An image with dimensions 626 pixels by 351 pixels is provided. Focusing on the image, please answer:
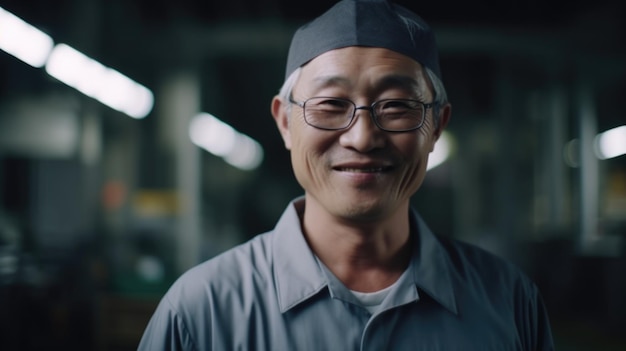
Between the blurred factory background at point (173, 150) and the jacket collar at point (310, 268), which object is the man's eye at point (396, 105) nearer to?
the jacket collar at point (310, 268)

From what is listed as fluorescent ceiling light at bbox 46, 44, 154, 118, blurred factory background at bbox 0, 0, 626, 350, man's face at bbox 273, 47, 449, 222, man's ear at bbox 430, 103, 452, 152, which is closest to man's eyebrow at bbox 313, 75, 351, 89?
man's face at bbox 273, 47, 449, 222

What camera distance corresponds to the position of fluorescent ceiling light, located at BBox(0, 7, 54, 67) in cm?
380

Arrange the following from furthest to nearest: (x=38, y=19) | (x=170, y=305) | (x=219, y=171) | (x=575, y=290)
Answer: (x=219, y=171) → (x=575, y=290) → (x=38, y=19) → (x=170, y=305)

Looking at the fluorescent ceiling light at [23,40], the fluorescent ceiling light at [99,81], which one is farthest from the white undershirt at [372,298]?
the fluorescent ceiling light at [99,81]

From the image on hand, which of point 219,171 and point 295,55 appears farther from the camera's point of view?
point 219,171

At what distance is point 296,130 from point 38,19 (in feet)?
13.2

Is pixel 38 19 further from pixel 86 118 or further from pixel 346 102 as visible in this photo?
pixel 346 102

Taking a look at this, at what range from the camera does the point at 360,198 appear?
1.20 meters

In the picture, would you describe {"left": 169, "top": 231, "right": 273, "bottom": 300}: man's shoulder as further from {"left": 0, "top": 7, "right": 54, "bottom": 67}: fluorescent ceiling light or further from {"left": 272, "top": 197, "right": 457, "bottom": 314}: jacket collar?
{"left": 0, "top": 7, "right": 54, "bottom": 67}: fluorescent ceiling light

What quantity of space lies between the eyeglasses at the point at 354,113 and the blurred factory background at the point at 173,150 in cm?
370

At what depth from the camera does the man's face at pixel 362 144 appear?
1.19 m

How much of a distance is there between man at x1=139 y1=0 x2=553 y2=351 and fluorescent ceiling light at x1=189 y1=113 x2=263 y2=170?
524cm

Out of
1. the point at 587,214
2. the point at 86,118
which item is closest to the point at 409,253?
the point at 86,118

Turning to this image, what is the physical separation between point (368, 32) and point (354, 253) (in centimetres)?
48
